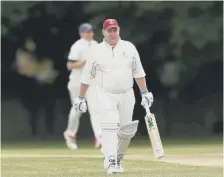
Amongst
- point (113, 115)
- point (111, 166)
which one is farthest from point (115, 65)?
point (111, 166)

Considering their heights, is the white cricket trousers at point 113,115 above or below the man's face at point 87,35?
below

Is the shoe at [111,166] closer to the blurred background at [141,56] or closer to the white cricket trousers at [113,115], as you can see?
the white cricket trousers at [113,115]

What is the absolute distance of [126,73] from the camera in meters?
10.7

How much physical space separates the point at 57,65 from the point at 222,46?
5712mm

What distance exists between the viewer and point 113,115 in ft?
34.9

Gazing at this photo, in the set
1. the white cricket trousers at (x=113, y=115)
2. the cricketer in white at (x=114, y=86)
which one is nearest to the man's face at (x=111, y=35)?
the cricketer in white at (x=114, y=86)

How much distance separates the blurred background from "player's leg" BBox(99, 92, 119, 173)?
31.8ft

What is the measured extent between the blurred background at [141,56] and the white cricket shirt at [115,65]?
953 cm

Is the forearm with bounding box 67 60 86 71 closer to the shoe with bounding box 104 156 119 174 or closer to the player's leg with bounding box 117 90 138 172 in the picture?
the player's leg with bounding box 117 90 138 172

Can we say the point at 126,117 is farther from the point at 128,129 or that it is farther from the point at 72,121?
the point at 72,121

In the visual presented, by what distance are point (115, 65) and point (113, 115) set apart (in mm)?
635

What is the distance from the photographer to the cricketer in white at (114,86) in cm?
1062

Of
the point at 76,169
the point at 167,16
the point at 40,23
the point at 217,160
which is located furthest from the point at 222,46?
the point at 76,169

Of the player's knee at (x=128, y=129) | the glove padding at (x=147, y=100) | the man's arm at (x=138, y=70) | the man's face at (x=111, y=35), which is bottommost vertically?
the player's knee at (x=128, y=129)
